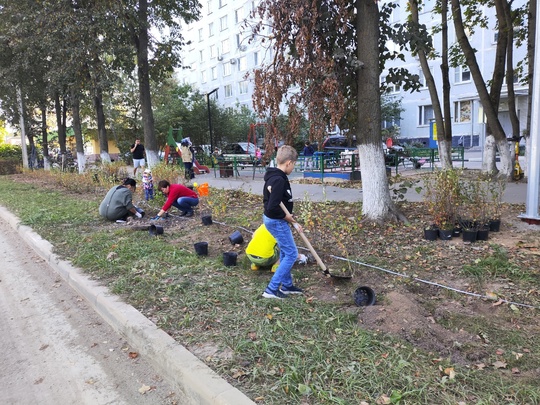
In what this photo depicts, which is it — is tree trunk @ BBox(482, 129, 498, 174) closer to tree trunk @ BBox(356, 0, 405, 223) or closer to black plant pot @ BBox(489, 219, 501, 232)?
black plant pot @ BBox(489, 219, 501, 232)

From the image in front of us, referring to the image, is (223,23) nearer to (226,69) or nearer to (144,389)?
(226,69)

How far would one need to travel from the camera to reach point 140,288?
4637 millimetres

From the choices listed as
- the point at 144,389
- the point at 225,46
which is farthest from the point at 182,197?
the point at 225,46

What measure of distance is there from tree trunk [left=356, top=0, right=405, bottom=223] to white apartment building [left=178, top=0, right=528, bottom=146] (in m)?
1.12

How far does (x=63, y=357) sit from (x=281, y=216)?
7.37 feet

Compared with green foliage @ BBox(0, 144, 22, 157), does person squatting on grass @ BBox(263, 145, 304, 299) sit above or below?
below

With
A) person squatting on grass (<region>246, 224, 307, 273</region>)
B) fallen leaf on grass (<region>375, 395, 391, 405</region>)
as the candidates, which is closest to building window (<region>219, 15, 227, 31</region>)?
person squatting on grass (<region>246, 224, 307, 273</region>)

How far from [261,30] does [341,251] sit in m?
3.87

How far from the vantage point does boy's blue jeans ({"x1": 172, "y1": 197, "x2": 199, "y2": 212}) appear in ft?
27.5

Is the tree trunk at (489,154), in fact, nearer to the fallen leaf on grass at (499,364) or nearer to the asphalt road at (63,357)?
the fallen leaf on grass at (499,364)

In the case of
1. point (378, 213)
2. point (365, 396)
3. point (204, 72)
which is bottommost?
point (365, 396)

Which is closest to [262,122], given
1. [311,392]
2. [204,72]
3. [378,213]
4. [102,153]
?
[378,213]

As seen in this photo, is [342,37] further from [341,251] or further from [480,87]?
[480,87]

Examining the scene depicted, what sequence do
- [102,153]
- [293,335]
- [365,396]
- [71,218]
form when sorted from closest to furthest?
[365,396], [293,335], [71,218], [102,153]
